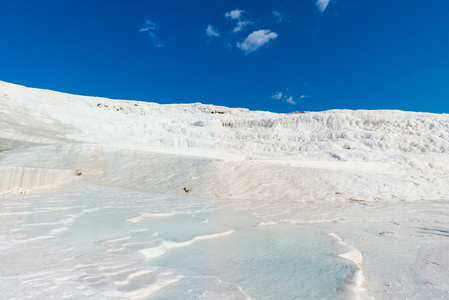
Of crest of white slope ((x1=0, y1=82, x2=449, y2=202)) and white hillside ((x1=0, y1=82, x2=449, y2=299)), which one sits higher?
crest of white slope ((x1=0, y1=82, x2=449, y2=202))

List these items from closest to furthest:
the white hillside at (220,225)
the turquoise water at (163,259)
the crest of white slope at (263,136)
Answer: the turquoise water at (163,259) < the white hillside at (220,225) < the crest of white slope at (263,136)

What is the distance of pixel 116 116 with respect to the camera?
2620 centimetres

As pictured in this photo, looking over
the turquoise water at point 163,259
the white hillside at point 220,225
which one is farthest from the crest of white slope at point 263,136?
the turquoise water at point 163,259

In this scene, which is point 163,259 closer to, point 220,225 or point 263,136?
point 220,225

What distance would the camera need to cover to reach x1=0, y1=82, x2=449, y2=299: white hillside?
7.20 ft

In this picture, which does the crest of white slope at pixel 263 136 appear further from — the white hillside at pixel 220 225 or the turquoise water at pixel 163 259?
the turquoise water at pixel 163 259

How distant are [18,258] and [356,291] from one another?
2.78 m

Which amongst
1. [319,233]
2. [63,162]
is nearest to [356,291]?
[319,233]

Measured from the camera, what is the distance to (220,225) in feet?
14.5

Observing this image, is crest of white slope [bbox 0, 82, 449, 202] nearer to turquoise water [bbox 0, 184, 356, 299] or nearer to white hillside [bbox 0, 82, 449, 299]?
white hillside [bbox 0, 82, 449, 299]

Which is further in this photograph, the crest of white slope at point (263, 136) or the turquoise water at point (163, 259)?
the crest of white slope at point (263, 136)

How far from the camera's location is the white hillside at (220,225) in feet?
7.20

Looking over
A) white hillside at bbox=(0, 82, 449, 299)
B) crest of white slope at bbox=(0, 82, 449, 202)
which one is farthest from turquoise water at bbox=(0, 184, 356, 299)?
crest of white slope at bbox=(0, 82, 449, 202)

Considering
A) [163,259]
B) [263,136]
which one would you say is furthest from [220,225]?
[263,136]
